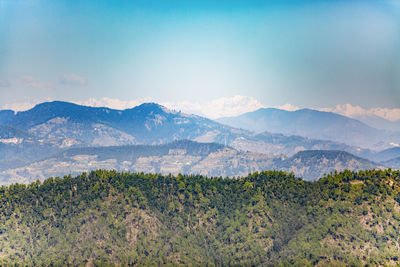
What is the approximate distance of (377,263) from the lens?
7859 inches

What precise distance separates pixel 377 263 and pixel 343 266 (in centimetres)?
1451

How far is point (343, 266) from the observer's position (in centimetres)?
19988
